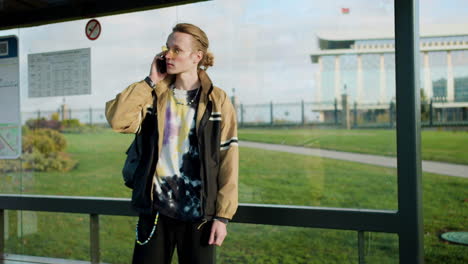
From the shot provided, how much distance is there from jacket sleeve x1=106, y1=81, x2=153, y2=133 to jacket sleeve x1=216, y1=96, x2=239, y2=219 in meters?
0.36

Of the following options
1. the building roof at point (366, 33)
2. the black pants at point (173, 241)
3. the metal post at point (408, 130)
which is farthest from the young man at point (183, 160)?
the building roof at point (366, 33)

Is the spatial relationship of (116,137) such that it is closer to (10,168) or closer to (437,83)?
(10,168)

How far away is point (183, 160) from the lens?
1.93 meters

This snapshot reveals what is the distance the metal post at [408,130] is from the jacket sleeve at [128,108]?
121cm

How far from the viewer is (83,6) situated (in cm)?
309

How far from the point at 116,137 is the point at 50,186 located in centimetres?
65

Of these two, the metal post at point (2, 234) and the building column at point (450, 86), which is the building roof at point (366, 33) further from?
the metal post at point (2, 234)

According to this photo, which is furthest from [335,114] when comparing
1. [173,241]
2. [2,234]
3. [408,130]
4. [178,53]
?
[2,234]

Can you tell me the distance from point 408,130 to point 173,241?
1.23 meters

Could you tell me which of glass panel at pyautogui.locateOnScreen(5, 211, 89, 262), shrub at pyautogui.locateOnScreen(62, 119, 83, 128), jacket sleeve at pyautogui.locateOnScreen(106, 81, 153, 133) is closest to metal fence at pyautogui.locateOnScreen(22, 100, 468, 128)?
jacket sleeve at pyautogui.locateOnScreen(106, 81, 153, 133)

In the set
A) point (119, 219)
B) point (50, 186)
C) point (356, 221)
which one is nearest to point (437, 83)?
point (356, 221)

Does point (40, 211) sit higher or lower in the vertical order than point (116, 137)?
lower

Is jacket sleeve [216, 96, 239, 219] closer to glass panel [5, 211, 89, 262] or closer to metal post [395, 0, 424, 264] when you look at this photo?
metal post [395, 0, 424, 264]

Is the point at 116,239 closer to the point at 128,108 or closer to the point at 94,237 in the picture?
the point at 94,237
